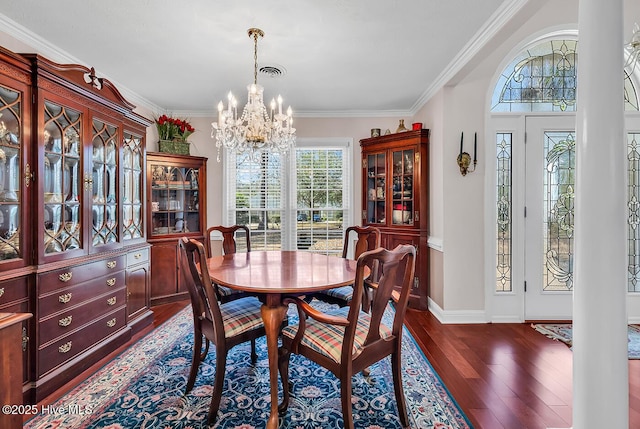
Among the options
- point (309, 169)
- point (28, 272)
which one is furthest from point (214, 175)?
point (28, 272)

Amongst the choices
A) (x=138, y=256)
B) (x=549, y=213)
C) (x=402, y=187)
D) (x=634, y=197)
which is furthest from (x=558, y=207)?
(x=138, y=256)

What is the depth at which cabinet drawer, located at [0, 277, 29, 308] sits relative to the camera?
1.80m

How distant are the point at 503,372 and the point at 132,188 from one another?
3.74 metres

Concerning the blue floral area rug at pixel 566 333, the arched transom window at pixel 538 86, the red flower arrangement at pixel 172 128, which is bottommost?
the blue floral area rug at pixel 566 333

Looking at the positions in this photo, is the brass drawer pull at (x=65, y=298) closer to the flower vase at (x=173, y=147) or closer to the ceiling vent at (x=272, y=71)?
the flower vase at (x=173, y=147)

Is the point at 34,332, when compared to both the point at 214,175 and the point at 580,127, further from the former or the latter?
the point at 580,127

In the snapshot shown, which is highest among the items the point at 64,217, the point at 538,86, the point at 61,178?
the point at 538,86

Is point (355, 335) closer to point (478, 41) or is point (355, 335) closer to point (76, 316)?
point (76, 316)

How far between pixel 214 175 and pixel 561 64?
14.5 feet

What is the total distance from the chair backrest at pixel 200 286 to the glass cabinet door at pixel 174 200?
2.31m

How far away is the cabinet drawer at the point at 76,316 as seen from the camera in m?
2.05

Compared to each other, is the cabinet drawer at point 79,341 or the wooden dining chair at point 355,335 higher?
the wooden dining chair at point 355,335

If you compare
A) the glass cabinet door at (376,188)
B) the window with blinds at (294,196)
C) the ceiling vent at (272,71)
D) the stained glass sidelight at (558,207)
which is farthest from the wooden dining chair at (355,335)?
the window with blinds at (294,196)

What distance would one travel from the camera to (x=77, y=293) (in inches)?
90.5
